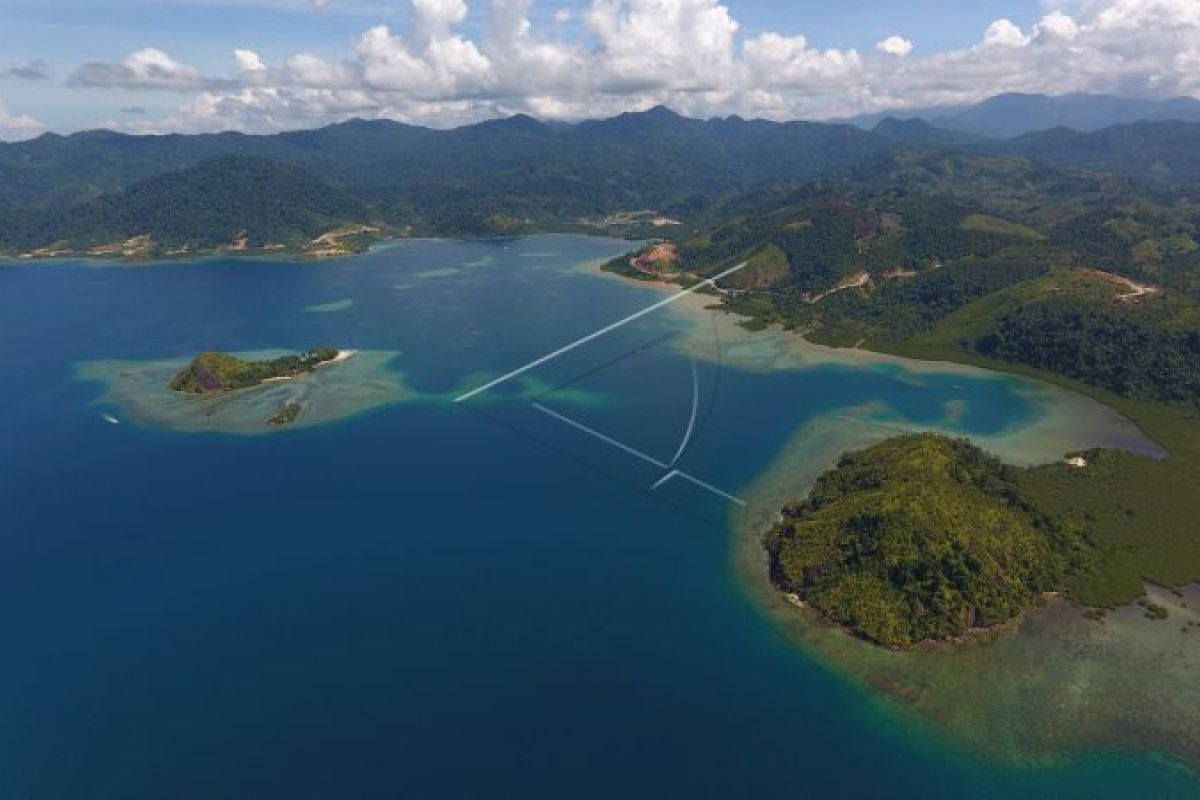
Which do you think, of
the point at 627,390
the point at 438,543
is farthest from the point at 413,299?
the point at 438,543

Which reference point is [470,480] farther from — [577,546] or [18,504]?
[18,504]

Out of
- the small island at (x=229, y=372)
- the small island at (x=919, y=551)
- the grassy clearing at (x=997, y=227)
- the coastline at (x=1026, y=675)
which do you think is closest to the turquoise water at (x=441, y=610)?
the coastline at (x=1026, y=675)

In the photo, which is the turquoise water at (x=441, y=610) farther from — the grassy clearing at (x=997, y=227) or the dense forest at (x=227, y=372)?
the grassy clearing at (x=997, y=227)
